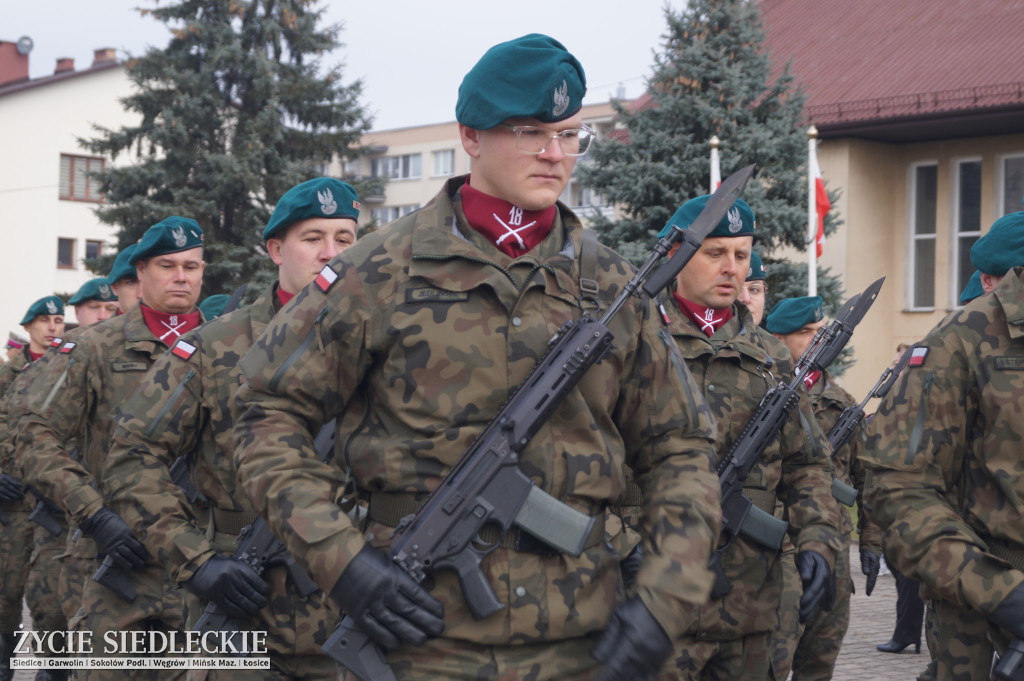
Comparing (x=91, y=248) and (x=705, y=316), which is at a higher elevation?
(x=91, y=248)

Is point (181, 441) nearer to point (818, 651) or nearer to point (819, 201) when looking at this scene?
point (818, 651)

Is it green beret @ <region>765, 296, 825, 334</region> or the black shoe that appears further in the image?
the black shoe

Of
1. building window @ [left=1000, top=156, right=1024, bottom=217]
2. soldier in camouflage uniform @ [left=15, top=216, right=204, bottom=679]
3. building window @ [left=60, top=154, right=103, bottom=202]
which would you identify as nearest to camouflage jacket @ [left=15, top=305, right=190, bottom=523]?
soldier in camouflage uniform @ [left=15, top=216, right=204, bottom=679]

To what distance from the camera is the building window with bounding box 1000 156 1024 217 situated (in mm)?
22000

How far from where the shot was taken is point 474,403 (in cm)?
299

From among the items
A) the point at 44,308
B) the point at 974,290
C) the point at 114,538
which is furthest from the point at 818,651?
the point at 44,308

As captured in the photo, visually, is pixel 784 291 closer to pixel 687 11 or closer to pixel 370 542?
pixel 687 11

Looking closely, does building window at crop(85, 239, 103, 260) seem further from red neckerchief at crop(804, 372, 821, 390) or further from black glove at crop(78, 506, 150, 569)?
black glove at crop(78, 506, 150, 569)

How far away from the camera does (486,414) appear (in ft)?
9.85

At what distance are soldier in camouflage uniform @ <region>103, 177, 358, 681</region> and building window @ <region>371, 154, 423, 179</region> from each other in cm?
5854

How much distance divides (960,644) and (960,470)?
556 mm

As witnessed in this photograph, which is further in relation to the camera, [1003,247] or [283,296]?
[283,296]

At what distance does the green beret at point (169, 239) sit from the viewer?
6.32m

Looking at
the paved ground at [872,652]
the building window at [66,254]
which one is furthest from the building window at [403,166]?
the paved ground at [872,652]
